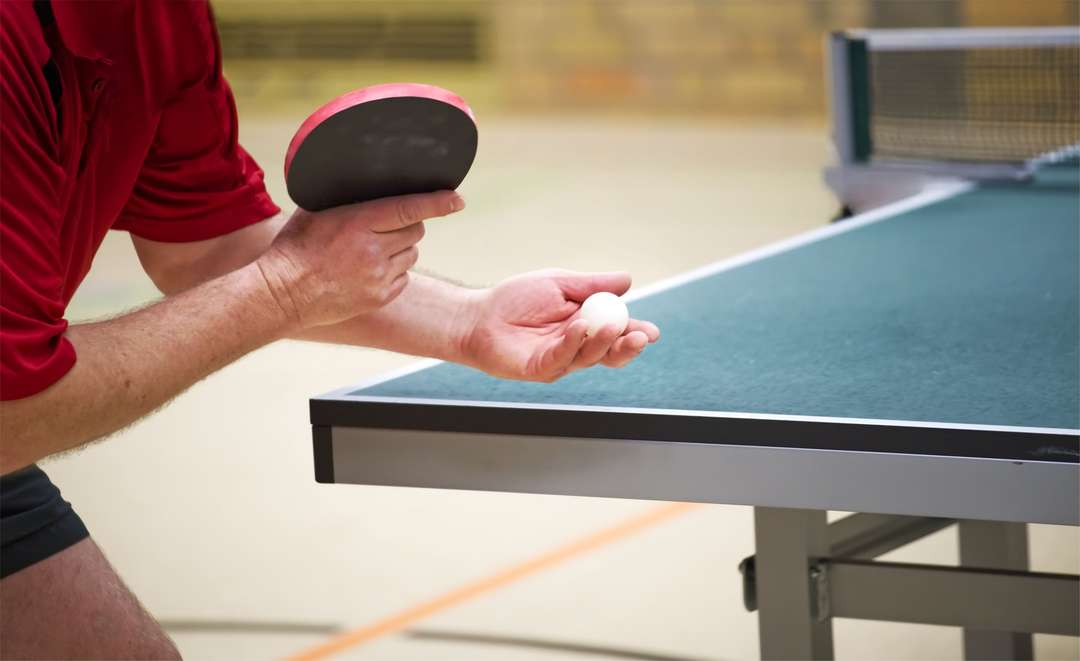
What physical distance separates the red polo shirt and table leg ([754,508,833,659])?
28.1 inches

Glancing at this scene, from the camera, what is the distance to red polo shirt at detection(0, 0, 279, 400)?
42.4 inches

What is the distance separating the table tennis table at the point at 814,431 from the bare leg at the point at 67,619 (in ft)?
0.89

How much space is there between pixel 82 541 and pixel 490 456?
0.49 meters

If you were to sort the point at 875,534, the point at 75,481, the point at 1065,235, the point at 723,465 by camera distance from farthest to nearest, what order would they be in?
the point at 75,481 → the point at 1065,235 → the point at 875,534 → the point at 723,465

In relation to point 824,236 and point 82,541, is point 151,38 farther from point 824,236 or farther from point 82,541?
point 824,236

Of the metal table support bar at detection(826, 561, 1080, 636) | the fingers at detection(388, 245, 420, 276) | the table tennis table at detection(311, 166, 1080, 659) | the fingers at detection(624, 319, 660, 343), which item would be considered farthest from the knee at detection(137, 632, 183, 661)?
the metal table support bar at detection(826, 561, 1080, 636)

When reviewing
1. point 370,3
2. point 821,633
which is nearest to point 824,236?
point 821,633

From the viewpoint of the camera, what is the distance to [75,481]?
355 cm

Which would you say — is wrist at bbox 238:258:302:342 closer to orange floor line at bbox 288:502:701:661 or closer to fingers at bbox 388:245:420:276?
fingers at bbox 388:245:420:276

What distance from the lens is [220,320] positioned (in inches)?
47.8

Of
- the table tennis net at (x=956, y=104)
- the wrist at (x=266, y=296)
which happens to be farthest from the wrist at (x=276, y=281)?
the table tennis net at (x=956, y=104)

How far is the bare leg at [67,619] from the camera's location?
54.9 inches

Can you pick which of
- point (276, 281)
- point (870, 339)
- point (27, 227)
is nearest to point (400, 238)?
point (276, 281)

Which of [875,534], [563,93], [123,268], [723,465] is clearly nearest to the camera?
[723,465]
